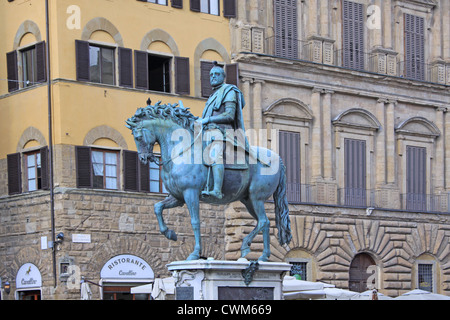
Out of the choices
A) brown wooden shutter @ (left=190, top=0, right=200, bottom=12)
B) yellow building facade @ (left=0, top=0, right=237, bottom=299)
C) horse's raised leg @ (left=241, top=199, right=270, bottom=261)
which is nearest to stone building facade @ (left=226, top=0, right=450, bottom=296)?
brown wooden shutter @ (left=190, top=0, right=200, bottom=12)

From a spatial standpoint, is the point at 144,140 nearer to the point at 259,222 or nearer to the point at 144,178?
the point at 259,222

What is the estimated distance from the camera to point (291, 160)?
106 feet

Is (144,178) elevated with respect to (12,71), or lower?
lower

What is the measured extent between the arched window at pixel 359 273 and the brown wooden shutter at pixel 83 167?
33.7 ft

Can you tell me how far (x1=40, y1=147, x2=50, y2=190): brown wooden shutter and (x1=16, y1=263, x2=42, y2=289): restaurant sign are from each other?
2.28 m

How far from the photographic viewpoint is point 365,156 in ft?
112

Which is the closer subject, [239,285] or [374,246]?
[239,285]

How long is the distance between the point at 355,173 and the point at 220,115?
67.3ft

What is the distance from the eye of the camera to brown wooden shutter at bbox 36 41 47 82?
27500 mm

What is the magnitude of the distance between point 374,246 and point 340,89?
17.8 ft

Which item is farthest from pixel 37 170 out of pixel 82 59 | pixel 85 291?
pixel 85 291

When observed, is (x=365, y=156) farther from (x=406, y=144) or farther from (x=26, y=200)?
(x=26, y=200)

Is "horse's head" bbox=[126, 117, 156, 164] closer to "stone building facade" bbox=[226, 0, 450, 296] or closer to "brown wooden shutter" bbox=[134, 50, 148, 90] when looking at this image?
"brown wooden shutter" bbox=[134, 50, 148, 90]

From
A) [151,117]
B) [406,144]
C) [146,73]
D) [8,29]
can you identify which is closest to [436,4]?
[406,144]
